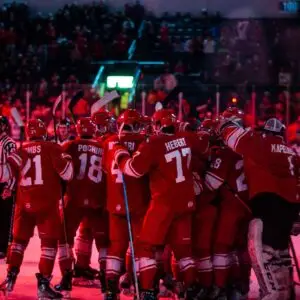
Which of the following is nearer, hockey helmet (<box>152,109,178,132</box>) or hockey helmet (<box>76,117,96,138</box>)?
hockey helmet (<box>152,109,178,132</box>)

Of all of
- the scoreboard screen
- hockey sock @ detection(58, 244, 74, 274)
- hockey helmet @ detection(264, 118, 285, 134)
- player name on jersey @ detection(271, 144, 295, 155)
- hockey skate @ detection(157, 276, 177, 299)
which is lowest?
hockey skate @ detection(157, 276, 177, 299)

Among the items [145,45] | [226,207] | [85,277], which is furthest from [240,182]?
[145,45]

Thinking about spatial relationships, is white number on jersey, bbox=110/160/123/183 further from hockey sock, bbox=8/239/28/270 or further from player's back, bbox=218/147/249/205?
hockey sock, bbox=8/239/28/270

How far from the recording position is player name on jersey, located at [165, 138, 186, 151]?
291 inches

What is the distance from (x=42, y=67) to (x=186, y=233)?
1205 cm

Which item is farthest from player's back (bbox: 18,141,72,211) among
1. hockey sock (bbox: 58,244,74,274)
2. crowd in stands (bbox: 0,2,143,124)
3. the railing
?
crowd in stands (bbox: 0,2,143,124)

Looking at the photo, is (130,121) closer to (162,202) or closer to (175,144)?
(175,144)

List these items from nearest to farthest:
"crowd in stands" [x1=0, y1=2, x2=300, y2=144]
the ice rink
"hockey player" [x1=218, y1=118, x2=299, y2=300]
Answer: "hockey player" [x1=218, y1=118, x2=299, y2=300] → the ice rink → "crowd in stands" [x1=0, y1=2, x2=300, y2=144]

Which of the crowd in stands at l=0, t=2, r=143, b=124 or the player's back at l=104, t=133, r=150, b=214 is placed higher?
the crowd in stands at l=0, t=2, r=143, b=124

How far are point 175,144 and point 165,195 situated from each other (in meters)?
0.41

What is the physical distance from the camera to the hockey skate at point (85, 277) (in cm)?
877

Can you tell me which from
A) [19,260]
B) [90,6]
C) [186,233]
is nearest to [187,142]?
[186,233]

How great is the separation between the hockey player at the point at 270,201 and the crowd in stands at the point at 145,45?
931 centimetres

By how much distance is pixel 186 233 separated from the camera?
752cm
